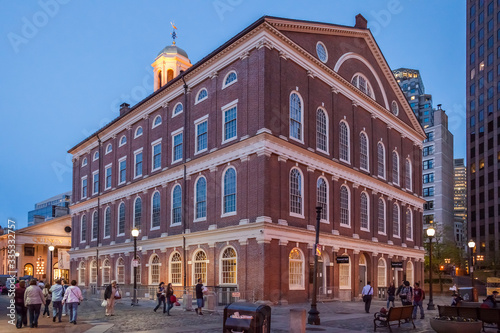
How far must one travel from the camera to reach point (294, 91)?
34.7m

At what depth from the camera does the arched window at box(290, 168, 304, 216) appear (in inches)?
1325

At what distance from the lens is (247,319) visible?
43.4 feet

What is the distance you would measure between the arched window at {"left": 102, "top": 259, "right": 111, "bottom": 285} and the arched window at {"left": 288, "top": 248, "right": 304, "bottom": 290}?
24.6m

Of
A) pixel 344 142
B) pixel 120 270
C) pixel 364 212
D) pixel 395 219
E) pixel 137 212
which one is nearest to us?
pixel 344 142

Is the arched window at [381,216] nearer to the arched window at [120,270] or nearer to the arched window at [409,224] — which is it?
the arched window at [409,224]

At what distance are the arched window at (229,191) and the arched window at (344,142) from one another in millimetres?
9703

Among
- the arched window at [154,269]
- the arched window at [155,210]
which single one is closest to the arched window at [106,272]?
the arched window at [154,269]

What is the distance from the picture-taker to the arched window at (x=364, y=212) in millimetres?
41375

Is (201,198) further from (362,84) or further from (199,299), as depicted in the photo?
(362,84)

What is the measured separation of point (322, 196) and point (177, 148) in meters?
12.6

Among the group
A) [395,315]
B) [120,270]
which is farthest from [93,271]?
[395,315]

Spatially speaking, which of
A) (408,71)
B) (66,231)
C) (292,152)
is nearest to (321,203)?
(292,152)

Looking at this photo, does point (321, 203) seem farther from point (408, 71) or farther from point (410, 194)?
point (408, 71)

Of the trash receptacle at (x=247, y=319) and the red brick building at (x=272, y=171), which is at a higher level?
the red brick building at (x=272, y=171)
